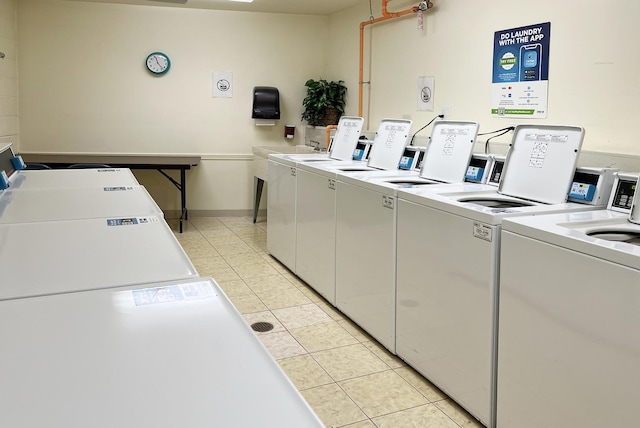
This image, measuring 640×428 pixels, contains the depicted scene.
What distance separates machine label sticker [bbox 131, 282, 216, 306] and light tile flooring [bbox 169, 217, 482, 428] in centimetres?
138

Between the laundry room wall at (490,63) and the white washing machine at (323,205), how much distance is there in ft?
1.68

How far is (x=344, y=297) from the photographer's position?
12.2 ft

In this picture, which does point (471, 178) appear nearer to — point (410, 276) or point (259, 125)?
point (410, 276)

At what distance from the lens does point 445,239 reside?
2.58m

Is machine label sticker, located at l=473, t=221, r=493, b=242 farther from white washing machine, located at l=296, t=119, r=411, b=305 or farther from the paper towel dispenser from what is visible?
the paper towel dispenser

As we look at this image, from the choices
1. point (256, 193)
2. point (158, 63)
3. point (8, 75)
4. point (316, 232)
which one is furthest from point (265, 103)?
point (316, 232)

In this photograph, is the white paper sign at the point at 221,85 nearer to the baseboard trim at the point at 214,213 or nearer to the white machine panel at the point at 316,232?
the baseboard trim at the point at 214,213

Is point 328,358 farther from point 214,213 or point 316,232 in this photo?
point 214,213

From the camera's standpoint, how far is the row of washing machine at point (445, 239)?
7.71ft

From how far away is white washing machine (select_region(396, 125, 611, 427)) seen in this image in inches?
92.5

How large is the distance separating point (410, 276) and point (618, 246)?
124 cm

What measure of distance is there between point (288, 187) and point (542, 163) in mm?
2361

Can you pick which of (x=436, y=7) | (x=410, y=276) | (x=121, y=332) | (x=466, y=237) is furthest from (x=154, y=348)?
(x=436, y=7)

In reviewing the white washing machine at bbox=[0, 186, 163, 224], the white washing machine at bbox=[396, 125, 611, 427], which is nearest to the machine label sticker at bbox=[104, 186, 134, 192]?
the white washing machine at bbox=[0, 186, 163, 224]
